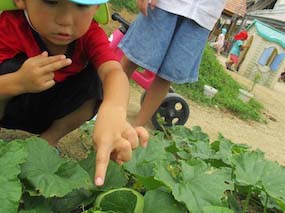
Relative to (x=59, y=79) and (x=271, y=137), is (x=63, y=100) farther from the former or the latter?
(x=271, y=137)

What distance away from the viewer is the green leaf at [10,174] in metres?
0.73

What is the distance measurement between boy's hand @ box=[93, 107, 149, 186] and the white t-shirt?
3.33 feet

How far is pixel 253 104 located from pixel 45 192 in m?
4.36

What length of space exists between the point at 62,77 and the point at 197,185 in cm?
67

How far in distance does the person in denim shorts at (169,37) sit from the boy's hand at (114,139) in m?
1.00

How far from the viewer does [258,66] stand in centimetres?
1076

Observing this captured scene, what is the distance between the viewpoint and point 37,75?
1029 mm

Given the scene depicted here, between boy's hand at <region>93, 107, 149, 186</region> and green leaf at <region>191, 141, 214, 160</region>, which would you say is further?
green leaf at <region>191, 141, 214, 160</region>

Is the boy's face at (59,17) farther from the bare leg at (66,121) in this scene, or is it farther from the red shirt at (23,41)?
the bare leg at (66,121)

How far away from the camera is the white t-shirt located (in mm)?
1835

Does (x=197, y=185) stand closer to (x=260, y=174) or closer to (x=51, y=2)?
(x=260, y=174)

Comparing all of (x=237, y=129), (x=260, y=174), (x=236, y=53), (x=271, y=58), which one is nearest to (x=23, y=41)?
(x=260, y=174)

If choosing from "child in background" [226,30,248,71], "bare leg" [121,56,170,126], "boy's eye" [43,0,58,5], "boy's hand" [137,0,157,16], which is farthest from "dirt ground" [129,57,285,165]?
"child in background" [226,30,248,71]

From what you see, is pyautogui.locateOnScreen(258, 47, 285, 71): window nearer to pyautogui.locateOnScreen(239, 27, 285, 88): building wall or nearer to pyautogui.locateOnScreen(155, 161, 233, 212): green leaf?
pyautogui.locateOnScreen(239, 27, 285, 88): building wall
